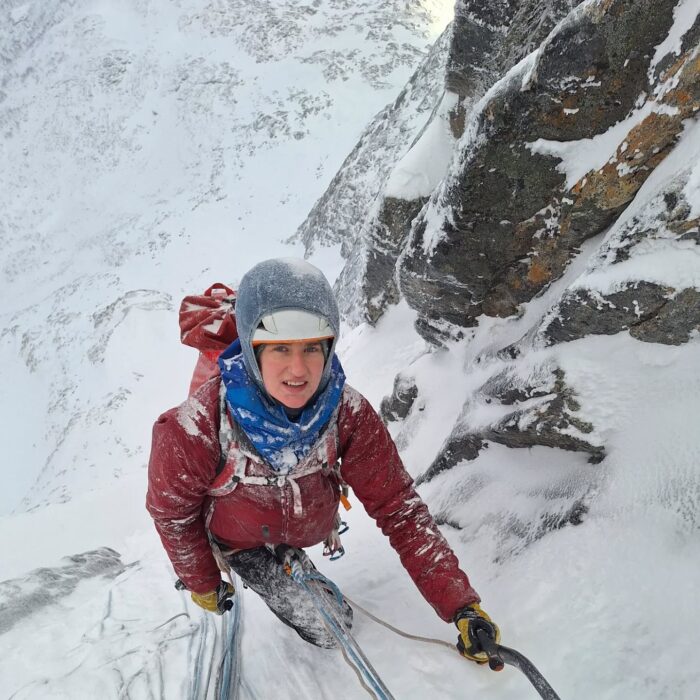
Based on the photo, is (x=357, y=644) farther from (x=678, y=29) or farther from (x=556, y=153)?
(x=678, y=29)

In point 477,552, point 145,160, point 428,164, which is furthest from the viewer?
point 145,160

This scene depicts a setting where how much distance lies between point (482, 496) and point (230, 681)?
1.85 metres

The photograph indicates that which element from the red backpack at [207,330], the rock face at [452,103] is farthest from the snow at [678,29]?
the red backpack at [207,330]

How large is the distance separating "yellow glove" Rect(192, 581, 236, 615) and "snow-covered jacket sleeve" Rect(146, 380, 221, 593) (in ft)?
0.84

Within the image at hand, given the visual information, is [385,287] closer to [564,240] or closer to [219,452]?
[564,240]

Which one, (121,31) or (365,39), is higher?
(121,31)

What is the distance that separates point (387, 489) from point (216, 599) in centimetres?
113

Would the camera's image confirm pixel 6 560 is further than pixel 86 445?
No

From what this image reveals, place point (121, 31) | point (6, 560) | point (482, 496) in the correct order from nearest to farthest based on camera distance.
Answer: point (482, 496), point (6, 560), point (121, 31)

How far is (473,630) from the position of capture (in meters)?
2.09

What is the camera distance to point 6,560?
22.0ft

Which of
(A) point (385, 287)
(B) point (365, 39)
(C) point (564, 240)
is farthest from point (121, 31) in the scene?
(C) point (564, 240)

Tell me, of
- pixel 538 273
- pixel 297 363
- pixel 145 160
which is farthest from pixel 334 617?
pixel 145 160

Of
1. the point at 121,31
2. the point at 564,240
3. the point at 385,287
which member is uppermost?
the point at 121,31
